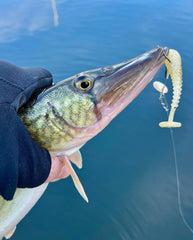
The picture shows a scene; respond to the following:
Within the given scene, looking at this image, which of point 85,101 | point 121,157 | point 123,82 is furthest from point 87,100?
point 121,157

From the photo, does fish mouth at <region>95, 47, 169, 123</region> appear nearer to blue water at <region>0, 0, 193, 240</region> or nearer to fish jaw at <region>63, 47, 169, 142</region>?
fish jaw at <region>63, 47, 169, 142</region>

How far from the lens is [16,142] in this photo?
749 millimetres

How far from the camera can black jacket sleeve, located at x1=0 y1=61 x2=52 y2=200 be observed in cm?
72

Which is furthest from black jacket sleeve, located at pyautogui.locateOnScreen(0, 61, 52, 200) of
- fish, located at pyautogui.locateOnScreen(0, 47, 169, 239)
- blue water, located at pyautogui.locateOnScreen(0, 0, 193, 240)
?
blue water, located at pyautogui.locateOnScreen(0, 0, 193, 240)

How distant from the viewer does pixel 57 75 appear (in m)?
2.53

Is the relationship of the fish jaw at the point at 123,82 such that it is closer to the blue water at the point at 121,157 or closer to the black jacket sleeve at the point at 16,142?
the black jacket sleeve at the point at 16,142

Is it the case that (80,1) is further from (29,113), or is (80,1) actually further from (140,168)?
(29,113)

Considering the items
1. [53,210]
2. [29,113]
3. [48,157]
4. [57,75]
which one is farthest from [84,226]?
[57,75]

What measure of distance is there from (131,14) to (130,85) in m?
3.06

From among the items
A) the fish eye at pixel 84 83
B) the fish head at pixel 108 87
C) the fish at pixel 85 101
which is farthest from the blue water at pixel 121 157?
the fish eye at pixel 84 83

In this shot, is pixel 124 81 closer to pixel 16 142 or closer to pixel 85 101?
pixel 85 101

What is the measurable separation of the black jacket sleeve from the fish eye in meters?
0.16

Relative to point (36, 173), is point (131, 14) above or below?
above

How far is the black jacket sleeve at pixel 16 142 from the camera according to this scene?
2.37 feet
